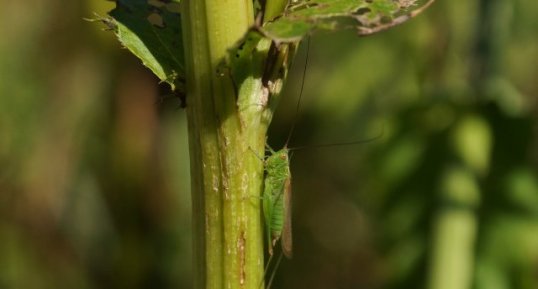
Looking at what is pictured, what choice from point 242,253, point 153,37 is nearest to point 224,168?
point 242,253

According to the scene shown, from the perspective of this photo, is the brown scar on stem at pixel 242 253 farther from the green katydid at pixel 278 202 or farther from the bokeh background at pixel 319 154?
the bokeh background at pixel 319 154

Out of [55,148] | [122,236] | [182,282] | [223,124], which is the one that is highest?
[223,124]

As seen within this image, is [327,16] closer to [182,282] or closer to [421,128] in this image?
[421,128]

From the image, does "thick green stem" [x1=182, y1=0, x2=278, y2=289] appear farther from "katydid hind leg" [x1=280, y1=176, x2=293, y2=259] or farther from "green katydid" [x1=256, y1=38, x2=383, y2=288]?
"katydid hind leg" [x1=280, y1=176, x2=293, y2=259]

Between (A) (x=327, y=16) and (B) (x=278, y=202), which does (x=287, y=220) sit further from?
(A) (x=327, y=16)

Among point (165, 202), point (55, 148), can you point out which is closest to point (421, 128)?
point (165, 202)

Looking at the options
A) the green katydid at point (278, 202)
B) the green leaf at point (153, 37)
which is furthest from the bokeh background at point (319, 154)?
the green leaf at point (153, 37)
